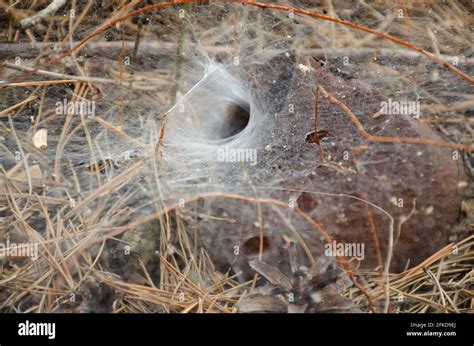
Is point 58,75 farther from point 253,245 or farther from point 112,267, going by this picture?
point 253,245

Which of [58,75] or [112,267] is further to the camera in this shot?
[58,75]

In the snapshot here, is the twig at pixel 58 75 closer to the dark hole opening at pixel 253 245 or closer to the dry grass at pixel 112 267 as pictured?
the dry grass at pixel 112 267

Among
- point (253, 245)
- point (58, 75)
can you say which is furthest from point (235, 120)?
point (58, 75)

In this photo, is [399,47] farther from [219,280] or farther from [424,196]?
[219,280]

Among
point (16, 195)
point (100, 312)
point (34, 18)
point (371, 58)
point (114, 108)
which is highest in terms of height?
point (34, 18)

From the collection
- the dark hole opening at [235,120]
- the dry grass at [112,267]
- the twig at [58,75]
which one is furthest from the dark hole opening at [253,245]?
the twig at [58,75]

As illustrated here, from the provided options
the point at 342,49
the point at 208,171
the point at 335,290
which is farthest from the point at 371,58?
the point at 335,290

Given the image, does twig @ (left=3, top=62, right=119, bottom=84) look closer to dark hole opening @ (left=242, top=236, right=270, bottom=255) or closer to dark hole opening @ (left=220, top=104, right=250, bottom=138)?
dark hole opening @ (left=220, top=104, right=250, bottom=138)

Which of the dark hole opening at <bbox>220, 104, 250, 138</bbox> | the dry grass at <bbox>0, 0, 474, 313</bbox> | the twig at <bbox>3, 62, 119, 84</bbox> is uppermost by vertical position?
the twig at <bbox>3, 62, 119, 84</bbox>

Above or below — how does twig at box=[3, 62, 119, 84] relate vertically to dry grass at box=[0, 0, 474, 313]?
above

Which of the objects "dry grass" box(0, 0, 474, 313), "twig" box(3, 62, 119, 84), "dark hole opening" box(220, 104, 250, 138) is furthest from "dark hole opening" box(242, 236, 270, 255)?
"twig" box(3, 62, 119, 84)

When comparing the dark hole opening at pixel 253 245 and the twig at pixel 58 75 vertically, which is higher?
the twig at pixel 58 75
